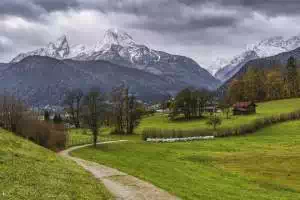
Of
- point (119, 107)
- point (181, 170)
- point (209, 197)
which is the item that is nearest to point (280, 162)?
point (181, 170)

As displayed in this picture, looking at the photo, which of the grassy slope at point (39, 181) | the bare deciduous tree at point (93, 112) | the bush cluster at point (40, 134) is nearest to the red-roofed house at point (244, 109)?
the bare deciduous tree at point (93, 112)

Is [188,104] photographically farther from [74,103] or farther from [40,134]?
[40,134]

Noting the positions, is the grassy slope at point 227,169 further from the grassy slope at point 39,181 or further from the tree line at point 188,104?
the tree line at point 188,104

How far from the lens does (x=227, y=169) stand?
65.4 m

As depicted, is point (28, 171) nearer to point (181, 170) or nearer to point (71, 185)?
point (71, 185)

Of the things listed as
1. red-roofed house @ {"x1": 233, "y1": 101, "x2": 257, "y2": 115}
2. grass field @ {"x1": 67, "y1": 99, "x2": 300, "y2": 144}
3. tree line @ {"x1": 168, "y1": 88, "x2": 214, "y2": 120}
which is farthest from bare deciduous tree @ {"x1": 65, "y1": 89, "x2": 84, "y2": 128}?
red-roofed house @ {"x1": 233, "y1": 101, "x2": 257, "y2": 115}

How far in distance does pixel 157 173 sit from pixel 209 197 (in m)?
14.2

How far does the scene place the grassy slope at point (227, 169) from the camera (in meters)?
42.6

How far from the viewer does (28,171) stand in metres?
34.6

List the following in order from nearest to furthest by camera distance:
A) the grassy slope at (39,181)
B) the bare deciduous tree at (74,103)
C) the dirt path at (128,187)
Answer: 1. the grassy slope at (39,181)
2. the dirt path at (128,187)
3. the bare deciduous tree at (74,103)

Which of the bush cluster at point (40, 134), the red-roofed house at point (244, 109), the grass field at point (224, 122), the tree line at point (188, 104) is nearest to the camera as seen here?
the bush cluster at point (40, 134)

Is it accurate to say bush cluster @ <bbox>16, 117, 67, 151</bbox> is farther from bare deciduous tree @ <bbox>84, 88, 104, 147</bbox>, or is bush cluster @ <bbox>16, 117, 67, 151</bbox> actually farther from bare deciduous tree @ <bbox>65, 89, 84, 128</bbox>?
bare deciduous tree @ <bbox>65, 89, 84, 128</bbox>

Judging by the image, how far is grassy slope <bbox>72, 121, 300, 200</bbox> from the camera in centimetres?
4262

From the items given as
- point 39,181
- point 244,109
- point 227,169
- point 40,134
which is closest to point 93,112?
point 40,134
